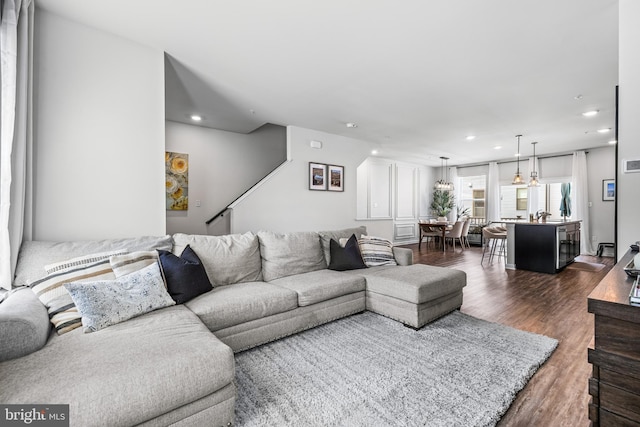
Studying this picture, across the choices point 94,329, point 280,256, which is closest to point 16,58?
point 94,329

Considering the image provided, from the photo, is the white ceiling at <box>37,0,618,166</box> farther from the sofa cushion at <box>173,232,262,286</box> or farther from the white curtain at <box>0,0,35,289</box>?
the sofa cushion at <box>173,232,262,286</box>

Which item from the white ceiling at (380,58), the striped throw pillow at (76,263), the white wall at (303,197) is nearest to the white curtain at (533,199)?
the white ceiling at (380,58)

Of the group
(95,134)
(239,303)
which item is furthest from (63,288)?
(95,134)

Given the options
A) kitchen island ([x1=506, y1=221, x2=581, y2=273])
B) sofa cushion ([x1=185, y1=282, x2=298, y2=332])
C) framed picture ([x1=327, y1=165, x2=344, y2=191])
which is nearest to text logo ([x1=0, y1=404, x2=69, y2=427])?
sofa cushion ([x1=185, y1=282, x2=298, y2=332])

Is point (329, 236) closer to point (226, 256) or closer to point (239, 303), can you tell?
point (226, 256)

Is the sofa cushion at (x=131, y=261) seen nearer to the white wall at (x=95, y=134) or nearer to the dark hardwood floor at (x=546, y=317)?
the white wall at (x=95, y=134)

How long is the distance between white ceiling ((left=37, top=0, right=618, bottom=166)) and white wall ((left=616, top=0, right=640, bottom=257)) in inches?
7.7

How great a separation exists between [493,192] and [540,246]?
396cm

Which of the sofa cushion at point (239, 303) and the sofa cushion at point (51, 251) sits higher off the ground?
the sofa cushion at point (51, 251)

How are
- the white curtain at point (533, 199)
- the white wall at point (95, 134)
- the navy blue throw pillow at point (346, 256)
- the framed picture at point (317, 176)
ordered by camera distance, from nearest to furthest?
the white wall at point (95, 134)
the navy blue throw pillow at point (346, 256)
the framed picture at point (317, 176)
the white curtain at point (533, 199)

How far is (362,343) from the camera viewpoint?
89.9 inches

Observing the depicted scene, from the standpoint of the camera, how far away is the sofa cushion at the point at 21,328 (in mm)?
1255

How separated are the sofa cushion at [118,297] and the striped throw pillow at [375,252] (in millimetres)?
2014

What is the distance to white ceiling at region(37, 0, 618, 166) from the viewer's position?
220 centimetres
